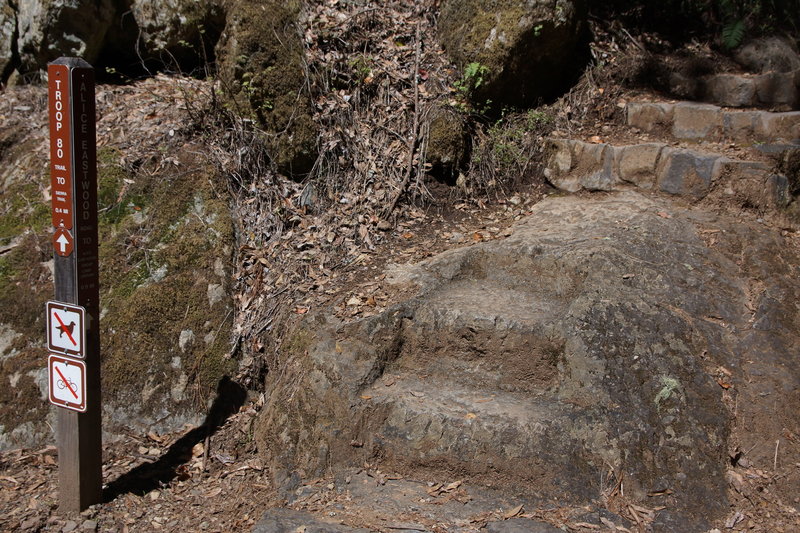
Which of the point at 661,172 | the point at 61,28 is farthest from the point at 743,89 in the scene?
the point at 61,28

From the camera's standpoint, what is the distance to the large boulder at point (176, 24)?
6.73 metres

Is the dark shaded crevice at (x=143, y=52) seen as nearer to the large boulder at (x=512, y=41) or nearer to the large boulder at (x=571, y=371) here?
the large boulder at (x=512, y=41)

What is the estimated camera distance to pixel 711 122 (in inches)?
230

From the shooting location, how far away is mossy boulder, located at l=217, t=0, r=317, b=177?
6047 millimetres

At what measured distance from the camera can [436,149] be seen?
6.09 metres

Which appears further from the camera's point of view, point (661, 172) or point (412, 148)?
point (412, 148)

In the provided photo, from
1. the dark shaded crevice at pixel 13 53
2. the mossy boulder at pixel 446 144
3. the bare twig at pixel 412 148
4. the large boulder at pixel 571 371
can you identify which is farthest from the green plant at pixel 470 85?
the dark shaded crevice at pixel 13 53

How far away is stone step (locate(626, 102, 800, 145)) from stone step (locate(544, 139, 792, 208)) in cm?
39

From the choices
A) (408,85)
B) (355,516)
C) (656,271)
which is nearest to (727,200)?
(656,271)

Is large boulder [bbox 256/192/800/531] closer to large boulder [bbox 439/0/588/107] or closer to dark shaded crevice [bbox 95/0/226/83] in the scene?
large boulder [bbox 439/0/588/107]

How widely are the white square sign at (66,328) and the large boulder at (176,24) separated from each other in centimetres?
375

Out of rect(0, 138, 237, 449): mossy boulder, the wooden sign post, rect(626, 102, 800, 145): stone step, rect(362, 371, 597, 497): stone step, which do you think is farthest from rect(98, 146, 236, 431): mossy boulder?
rect(626, 102, 800, 145): stone step

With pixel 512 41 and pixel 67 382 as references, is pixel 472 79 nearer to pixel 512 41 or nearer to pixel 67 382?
pixel 512 41

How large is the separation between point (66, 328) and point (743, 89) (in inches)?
242
